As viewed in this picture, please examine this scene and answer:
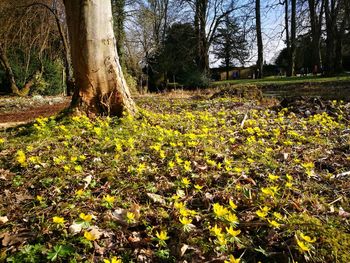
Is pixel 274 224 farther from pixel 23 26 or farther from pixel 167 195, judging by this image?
pixel 23 26

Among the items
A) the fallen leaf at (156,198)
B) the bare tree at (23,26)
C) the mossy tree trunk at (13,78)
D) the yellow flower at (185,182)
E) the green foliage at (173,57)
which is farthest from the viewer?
the green foliage at (173,57)

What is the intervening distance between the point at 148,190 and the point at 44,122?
2.34 m

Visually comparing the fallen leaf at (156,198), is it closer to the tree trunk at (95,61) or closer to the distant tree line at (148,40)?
the tree trunk at (95,61)

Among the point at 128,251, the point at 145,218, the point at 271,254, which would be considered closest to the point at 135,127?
the point at 145,218

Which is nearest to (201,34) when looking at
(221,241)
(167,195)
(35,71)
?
(35,71)

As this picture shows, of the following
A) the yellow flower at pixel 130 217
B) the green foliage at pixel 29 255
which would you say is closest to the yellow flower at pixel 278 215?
the yellow flower at pixel 130 217

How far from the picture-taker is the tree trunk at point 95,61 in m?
4.26

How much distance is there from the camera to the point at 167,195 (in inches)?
100.0

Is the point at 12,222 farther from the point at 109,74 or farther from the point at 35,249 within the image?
the point at 109,74

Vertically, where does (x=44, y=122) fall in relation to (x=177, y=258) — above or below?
above

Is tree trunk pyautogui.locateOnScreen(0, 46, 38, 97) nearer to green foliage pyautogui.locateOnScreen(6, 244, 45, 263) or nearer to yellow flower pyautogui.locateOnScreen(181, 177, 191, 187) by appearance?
yellow flower pyautogui.locateOnScreen(181, 177, 191, 187)

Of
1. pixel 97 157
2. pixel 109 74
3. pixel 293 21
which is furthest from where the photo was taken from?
pixel 293 21

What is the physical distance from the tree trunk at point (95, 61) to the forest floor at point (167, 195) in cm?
37

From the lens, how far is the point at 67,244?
5.91 feet
